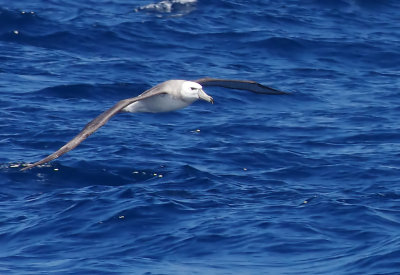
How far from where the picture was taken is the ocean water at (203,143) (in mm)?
14508

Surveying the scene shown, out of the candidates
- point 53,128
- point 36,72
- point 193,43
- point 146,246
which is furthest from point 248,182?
point 193,43

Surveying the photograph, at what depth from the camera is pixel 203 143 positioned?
19703mm

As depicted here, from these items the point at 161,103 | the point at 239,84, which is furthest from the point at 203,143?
the point at 161,103

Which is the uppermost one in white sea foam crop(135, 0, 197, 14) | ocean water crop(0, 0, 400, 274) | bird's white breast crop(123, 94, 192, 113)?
bird's white breast crop(123, 94, 192, 113)

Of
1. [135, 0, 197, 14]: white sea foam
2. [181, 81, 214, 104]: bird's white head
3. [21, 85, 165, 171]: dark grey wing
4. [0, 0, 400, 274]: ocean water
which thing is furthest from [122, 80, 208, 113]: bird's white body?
[135, 0, 197, 14]: white sea foam

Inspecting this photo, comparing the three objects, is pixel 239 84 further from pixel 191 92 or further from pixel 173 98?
pixel 173 98

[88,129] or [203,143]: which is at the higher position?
[88,129]

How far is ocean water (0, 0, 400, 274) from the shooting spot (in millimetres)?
14508

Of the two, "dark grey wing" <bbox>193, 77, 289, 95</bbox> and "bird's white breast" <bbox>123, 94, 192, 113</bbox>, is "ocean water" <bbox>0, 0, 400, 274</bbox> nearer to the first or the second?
"bird's white breast" <bbox>123, 94, 192, 113</bbox>

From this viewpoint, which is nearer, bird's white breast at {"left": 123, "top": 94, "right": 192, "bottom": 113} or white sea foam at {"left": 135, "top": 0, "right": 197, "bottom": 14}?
bird's white breast at {"left": 123, "top": 94, "right": 192, "bottom": 113}

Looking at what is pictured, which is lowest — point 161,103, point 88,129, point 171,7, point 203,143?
point 203,143

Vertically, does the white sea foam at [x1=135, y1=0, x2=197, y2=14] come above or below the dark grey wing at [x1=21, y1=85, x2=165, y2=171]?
below

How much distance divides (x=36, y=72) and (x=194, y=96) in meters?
9.28

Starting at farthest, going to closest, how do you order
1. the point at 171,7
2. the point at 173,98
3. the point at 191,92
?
1. the point at 171,7
2. the point at 173,98
3. the point at 191,92
